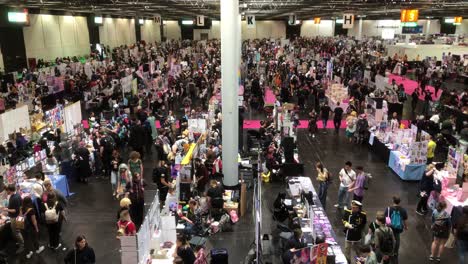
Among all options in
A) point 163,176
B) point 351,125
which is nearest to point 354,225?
point 163,176

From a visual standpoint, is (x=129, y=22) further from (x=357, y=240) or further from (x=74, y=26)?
(x=357, y=240)

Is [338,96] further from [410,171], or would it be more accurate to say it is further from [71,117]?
[71,117]

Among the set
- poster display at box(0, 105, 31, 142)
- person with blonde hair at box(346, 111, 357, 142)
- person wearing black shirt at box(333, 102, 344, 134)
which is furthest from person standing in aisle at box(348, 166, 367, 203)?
poster display at box(0, 105, 31, 142)

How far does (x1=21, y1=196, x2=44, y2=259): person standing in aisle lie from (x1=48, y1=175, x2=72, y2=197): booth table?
200cm

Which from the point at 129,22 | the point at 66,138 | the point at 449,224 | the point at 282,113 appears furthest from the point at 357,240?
the point at 129,22

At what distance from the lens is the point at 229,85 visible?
33.1 ft

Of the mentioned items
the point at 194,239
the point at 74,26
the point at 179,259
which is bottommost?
the point at 194,239

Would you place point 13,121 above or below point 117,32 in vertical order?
below

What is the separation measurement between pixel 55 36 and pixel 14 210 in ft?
86.2

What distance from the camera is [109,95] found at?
18.8m

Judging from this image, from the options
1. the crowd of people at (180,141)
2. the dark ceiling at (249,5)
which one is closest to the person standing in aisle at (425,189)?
the crowd of people at (180,141)

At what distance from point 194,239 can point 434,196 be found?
208 inches

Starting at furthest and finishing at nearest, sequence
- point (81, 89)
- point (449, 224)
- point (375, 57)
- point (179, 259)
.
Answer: point (375, 57) < point (81, 89) < point (449, 224) < point (179, 259)

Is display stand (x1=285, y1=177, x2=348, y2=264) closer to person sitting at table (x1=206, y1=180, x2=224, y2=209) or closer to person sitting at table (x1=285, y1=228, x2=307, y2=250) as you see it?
person sitting at table (x1=285, y1=228, x2=307, y2=250)
